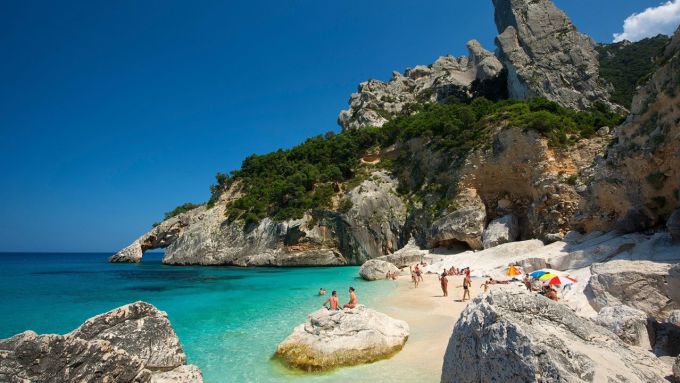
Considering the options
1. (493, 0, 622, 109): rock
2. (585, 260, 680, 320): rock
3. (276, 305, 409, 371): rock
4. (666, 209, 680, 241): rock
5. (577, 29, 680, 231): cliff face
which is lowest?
(276, 305, 409, 371): rock

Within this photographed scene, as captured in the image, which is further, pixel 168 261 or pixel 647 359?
pixel 168 261

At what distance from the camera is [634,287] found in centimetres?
837

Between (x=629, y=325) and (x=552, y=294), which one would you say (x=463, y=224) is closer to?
(x=552, y=294)

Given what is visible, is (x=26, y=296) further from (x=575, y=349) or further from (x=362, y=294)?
(x=575, y=349)

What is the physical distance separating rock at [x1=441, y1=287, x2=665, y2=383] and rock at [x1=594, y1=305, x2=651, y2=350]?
1.78m

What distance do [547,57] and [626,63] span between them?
1568 centimetres

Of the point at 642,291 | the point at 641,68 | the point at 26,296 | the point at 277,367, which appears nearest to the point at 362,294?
the point at 277,367

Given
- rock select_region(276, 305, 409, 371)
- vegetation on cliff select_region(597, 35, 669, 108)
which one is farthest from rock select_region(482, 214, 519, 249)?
vegetation on cliff select_region(597, 35, 669, 108)

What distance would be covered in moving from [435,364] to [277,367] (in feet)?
11.8

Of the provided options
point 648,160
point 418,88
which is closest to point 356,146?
point 418,88

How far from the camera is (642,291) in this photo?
8.23 metres

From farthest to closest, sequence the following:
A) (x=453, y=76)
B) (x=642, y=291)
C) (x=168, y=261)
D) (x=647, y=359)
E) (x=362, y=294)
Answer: (x=453, y=76), (x=168, y=261), (x=362, y=294), (x=642, y=291), (x=647, y=359)

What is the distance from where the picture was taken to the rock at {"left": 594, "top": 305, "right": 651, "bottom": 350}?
584 cm

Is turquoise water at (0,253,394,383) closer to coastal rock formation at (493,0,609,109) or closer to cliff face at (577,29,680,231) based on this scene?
cliff face at (577,29,680,231)
